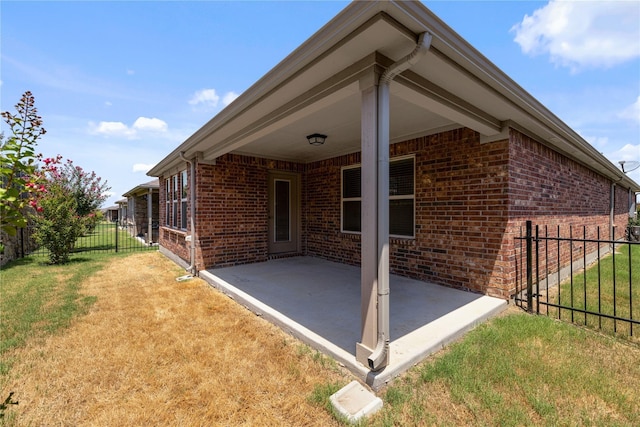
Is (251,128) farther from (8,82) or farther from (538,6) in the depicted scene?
(538,6)

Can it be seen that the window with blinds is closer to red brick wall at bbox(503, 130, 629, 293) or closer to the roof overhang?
the roof overhang

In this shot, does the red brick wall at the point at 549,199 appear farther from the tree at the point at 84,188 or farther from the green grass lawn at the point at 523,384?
the tree at the point at 84,188

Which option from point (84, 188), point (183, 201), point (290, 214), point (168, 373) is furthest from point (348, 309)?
point (84, 188)

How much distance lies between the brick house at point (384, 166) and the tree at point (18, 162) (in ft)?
6.21

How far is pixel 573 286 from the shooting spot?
526cm

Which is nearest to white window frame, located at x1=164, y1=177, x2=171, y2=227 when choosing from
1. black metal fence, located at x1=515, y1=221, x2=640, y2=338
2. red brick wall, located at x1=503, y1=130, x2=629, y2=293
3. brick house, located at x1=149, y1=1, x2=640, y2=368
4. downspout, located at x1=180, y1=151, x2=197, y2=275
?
brick house, located at x1=149, y1=1, x2=640, y2=368

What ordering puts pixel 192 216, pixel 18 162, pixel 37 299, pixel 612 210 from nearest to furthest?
1. pixel 18 162
2. pixel 37 299
3. pixel 192 216
4. pixel 612 210

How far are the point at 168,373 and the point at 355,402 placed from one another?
5.49ft

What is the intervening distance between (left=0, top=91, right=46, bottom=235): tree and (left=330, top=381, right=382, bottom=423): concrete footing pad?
217 cm

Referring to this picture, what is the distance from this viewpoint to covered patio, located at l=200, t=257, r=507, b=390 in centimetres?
274

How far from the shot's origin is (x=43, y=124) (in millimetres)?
1489

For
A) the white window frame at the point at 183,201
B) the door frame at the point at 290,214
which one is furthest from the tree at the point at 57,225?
the door frame at the point at 290,214

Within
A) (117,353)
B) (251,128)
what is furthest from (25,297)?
(251,128)

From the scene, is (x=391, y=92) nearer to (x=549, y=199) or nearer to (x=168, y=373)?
(x=168, y=373)
